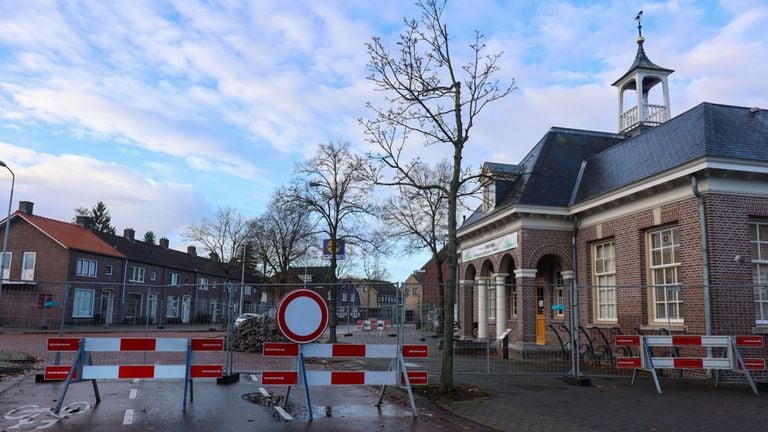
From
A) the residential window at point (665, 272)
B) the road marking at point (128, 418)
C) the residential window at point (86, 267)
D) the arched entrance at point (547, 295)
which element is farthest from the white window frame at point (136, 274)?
the road marking at point (128, 418)

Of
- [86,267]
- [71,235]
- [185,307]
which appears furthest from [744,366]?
[71,235]

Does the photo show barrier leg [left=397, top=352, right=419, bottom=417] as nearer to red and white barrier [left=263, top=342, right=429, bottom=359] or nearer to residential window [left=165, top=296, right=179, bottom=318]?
red and white barrier [left=263, top=342, right=429, bottom=359]

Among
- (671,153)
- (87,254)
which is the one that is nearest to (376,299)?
(671,153)

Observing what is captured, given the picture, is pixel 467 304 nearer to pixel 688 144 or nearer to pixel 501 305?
pixel 501 305

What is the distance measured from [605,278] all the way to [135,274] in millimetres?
46726

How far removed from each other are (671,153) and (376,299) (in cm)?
913

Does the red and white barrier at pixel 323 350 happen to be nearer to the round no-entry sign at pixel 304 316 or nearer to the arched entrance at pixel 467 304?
the round no-entry sign at pixel 304 316

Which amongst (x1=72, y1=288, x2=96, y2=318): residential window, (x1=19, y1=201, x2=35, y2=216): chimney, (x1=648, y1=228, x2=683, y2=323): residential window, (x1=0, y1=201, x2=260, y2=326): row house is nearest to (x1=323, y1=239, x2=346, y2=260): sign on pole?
(x1=0, y1=201, x2=260, y2=326): row house

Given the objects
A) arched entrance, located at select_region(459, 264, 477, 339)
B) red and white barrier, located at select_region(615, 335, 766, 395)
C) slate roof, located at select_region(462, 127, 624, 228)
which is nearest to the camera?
red and white barrier, located at select_region(615, 335, 766, 395)

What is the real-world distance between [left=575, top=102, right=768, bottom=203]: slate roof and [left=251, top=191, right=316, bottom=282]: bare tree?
21340 mm

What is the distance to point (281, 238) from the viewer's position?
39625 millimetres

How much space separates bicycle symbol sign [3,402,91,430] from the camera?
735 centimetres

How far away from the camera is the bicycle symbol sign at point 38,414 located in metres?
7.35

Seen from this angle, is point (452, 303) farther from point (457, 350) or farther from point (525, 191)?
point (525, 191)
